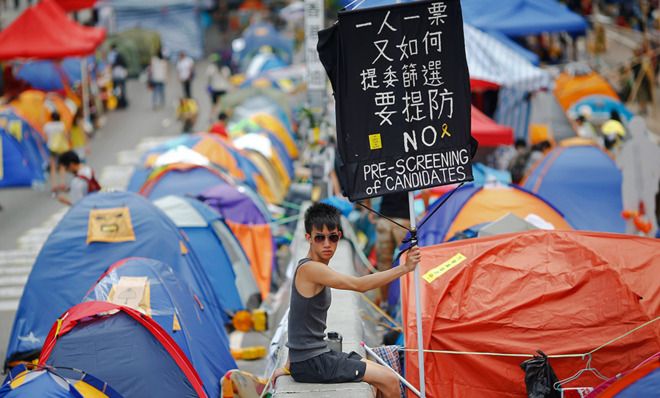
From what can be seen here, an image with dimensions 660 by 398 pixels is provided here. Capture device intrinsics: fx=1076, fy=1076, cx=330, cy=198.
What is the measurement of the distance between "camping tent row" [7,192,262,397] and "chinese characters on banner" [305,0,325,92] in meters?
2.33

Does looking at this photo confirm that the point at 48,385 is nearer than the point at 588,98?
Yes

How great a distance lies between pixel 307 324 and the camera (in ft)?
22.7

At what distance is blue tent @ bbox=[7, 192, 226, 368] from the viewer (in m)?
10.8

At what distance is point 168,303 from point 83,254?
2012 millimetres

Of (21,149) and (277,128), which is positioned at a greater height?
(277,128)

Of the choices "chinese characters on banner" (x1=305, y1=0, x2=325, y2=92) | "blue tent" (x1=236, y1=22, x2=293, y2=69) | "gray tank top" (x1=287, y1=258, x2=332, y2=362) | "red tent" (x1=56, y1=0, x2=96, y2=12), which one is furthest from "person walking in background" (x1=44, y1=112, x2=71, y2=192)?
"blue tent" (x1=236, y1=22, x2=293, y2=69)

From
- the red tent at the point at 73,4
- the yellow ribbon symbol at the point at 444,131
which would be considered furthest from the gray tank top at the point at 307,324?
the red tent at the point at 73,4

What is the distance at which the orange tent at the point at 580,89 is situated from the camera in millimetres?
22312

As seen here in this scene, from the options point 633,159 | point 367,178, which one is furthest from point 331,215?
point 633,159

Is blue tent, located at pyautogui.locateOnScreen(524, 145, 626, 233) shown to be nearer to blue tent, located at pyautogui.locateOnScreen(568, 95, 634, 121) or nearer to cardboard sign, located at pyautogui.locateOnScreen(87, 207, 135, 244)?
blue tent, located at pyautogui.locateOnScreen(568, 95, 634, 121)

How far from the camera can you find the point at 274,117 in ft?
76.2

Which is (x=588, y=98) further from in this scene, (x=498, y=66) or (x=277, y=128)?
(x=277, y=128)

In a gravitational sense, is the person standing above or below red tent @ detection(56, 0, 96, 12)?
below

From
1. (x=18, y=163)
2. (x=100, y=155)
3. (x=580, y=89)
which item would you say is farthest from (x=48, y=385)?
(x=100, y=155)
